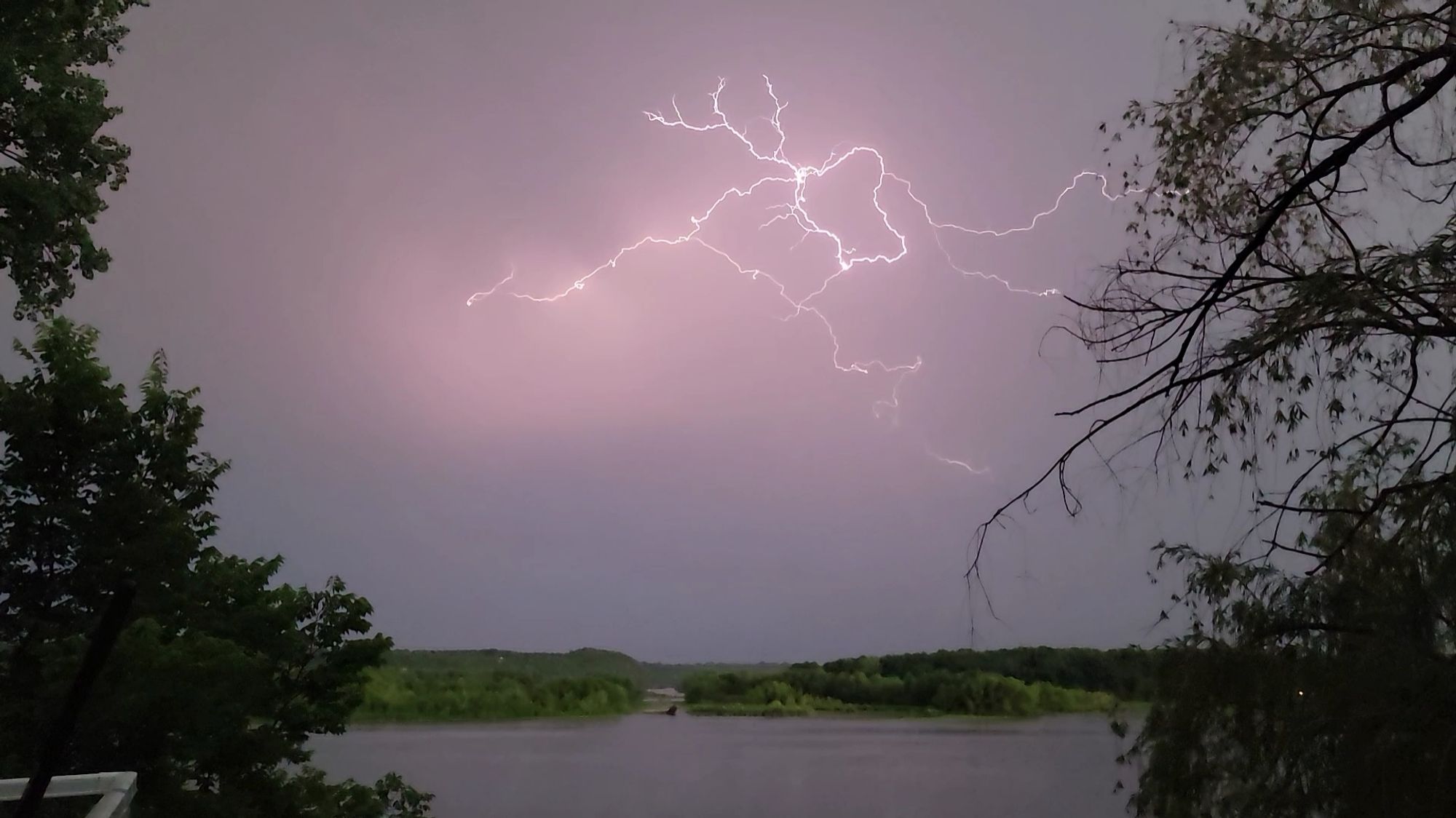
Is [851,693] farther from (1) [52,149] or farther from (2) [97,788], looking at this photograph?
(2) [97,788]

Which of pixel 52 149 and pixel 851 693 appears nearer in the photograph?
pixel 52 149

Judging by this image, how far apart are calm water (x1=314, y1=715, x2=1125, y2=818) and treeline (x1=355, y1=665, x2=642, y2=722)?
0.15 metres

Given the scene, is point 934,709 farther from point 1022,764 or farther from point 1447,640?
point 1447,640

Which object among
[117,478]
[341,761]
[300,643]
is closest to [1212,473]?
[300,643]

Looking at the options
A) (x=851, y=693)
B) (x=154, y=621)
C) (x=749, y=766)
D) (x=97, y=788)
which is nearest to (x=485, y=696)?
(x=749, y=766)

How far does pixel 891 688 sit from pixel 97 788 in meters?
10.2

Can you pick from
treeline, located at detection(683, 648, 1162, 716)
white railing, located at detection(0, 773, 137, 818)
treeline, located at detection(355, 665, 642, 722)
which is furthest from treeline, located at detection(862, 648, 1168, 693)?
white railing, located at detection(0, 773, 137, 818)

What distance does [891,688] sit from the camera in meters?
11.2

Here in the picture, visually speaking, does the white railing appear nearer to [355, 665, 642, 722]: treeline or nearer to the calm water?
the calm water

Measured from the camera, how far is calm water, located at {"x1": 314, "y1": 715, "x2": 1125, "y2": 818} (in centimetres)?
Answer: 962

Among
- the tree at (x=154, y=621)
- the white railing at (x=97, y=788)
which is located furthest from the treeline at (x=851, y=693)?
the white railing at (x=97, y=788)

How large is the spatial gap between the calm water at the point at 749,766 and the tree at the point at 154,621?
2904 millimetres

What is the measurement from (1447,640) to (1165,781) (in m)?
1.39

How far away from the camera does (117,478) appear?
6156 mm
